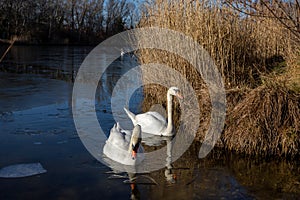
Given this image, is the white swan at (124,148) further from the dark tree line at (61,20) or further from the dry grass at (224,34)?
the dark tree line at (61,20)

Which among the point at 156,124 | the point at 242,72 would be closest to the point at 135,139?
the point at 156,124

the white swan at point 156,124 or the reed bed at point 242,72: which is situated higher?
the reed bed at point 242,72

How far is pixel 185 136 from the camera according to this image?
22.3 ft

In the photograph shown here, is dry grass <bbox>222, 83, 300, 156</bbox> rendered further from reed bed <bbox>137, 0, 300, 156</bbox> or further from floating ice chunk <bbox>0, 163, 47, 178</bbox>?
floating ice chunk <bbox>0, 163, 47, 178</bbox>

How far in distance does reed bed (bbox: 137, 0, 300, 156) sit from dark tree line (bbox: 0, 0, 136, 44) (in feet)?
99.1

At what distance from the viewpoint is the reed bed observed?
5.75m

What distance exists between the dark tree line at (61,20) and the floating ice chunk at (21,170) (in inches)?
1345

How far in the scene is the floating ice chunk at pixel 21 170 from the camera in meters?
4.64

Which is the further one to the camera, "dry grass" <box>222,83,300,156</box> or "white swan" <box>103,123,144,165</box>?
"dry grass" <box>222,83,300,156</box>

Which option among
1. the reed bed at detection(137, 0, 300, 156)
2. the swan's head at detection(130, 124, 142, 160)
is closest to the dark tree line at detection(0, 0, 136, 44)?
the reed bed at detection(137, 0, 300, 156)

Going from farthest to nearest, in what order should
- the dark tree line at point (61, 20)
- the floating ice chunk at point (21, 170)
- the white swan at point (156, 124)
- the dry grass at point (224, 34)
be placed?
1. the dark tree line at point (61, 20)
2. the dry grass at point (224, 34)
3. the white swan at point (156, 124)
4. the floating ice chunk at point (21, 170)

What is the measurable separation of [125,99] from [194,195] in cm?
610

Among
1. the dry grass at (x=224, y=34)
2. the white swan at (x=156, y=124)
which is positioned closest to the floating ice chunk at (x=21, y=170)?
the white swan at (x=156, y=124)

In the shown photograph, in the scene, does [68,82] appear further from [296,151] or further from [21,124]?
[296,151]
